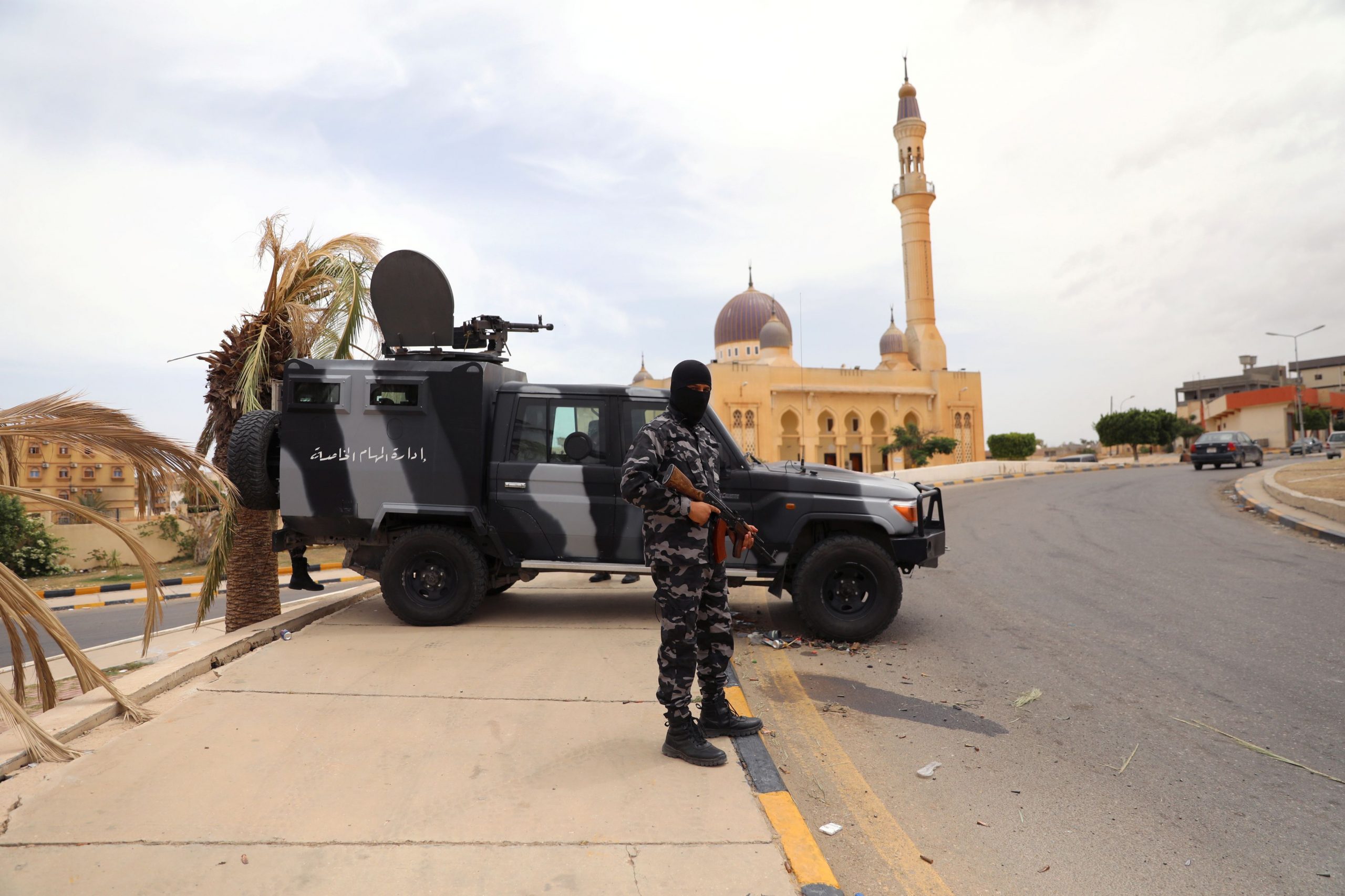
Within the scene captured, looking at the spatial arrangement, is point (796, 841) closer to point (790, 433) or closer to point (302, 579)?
point (302, 579)

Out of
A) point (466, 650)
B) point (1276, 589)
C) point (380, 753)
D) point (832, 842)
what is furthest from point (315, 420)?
point (1276, 589)

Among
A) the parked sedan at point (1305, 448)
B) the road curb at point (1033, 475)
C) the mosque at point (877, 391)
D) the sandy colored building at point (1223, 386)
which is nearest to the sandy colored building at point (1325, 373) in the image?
the sandy colored building at point (1223, 386)

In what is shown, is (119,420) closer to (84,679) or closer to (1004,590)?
(84,679)

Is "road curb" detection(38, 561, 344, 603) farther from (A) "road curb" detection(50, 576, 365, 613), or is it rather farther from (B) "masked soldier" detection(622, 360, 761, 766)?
(B) "masked soldier" detection(622, 360, 761, 766)

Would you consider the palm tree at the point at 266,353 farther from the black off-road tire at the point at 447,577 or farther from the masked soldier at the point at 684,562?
the masked soldier at the point at 684,562

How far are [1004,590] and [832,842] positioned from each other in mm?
5611

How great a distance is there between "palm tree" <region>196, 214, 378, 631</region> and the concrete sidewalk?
107 inches

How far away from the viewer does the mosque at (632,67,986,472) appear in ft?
172

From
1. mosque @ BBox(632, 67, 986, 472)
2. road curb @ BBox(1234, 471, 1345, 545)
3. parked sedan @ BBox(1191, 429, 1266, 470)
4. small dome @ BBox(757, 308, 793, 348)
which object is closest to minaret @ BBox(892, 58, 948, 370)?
mosque @ BBox(632, 67, 986, 472)

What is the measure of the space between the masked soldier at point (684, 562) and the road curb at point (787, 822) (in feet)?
0.48

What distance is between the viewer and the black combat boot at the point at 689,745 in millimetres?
3426

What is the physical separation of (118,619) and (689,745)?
1282 centimetres

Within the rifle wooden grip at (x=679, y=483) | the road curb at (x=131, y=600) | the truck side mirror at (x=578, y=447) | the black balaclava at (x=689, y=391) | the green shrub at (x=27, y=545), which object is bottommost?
the road curb at (x=131, y=600)

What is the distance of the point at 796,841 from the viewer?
2.80m
